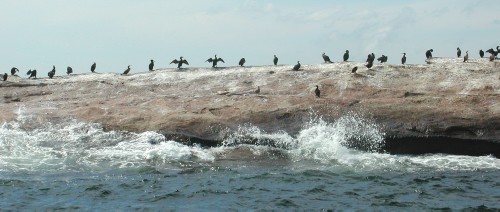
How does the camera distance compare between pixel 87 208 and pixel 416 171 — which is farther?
pixel 416 171

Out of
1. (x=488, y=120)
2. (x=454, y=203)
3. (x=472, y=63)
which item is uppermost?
(x=472, y=63)

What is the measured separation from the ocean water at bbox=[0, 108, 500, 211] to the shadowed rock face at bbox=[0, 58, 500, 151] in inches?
27.2

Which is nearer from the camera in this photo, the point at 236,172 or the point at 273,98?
the point at 236,172

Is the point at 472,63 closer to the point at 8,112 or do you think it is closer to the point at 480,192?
the point at 480,192

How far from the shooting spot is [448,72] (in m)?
27.6

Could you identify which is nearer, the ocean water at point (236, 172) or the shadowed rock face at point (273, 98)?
the ocean water at point (236, 172)

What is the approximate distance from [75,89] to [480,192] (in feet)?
64.3

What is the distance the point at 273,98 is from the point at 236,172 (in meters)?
6.20

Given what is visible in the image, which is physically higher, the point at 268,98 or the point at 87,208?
the point at 268,98

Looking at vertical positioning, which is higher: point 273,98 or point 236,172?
point 273,98

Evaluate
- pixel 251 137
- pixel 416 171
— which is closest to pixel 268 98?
pixel 251 137

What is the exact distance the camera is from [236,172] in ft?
64.2

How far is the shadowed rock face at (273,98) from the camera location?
75.5ft

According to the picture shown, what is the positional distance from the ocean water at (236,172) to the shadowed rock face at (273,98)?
691 mm
